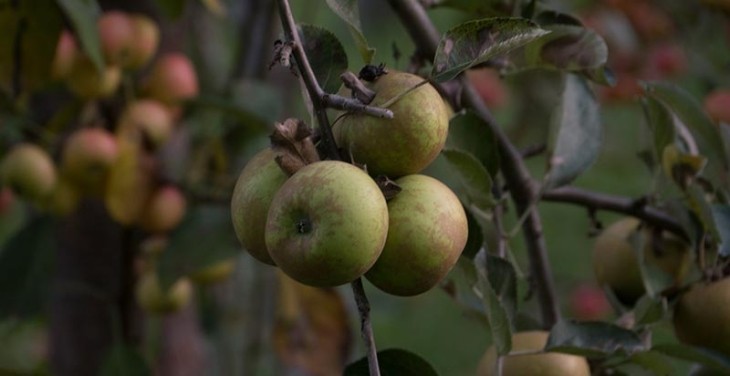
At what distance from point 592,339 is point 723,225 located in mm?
145

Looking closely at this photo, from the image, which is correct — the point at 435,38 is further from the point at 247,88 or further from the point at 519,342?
the point at 247,88

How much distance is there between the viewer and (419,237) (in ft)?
2.02

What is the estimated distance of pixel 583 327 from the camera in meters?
0.83

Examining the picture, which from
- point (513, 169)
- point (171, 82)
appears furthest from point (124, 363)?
point (513, 169)

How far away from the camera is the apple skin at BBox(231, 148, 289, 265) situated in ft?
2.05

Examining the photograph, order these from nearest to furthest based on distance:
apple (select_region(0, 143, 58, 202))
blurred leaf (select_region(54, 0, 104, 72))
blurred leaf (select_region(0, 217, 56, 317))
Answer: blurred leaf (select_region(54, 0, 104, 72)) < apple (select_region(0, 143, 58, 202)) < blurred leaf (select_region(0, 217, 56, 317))

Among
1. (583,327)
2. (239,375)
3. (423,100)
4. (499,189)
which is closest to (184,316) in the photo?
(239,375)

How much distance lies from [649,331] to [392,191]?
0.37 meters

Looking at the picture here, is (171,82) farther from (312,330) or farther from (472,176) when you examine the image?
(472,176)

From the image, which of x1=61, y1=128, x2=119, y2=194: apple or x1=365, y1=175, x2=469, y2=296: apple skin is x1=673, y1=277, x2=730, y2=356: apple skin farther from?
x1=61, y1=128, x2=119, y2=194: apple

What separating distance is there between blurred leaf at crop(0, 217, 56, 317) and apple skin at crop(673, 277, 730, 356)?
86 centimetres

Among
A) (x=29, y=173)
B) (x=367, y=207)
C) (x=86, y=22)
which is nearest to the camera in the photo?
(x=367, y=207)

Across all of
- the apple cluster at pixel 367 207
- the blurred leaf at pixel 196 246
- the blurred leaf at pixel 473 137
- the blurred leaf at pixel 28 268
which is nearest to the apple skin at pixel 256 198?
the apple cluster at pixel 367 207

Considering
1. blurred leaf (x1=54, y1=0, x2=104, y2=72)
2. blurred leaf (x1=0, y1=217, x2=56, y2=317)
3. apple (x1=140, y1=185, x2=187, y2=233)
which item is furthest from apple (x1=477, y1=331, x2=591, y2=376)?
blurred leaf (x1=0, y1=217, x2=56, y2=317)
